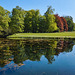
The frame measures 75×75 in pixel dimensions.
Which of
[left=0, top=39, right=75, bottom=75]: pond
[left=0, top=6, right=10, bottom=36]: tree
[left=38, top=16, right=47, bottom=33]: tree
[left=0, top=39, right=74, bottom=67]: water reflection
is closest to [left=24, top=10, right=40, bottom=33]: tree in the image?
[left=38, top=16, right=47, bottom=33]: tree

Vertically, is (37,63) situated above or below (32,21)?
below

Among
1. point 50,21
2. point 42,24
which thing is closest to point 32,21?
point 42,24

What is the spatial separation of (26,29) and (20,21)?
11454 millimetres

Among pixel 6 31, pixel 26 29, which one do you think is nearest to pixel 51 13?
pixel 26 29

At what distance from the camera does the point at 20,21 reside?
46.7 metres

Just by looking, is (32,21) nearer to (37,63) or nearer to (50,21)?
(50,21)

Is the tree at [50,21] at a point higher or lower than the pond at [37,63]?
higher

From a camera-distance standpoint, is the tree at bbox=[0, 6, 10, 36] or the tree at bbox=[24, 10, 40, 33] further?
the tree at bbox=[24, 10, 40, 33]

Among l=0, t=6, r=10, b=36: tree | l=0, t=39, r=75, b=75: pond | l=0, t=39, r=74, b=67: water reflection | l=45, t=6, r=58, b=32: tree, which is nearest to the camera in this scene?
l=0, t=39, r=75, b=75: pond

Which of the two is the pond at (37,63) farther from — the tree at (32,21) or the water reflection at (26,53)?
the tree at (32,21)

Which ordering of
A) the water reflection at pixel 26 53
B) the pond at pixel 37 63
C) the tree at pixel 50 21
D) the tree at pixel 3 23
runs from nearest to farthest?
1. the pond at pixel 37 63
2. the water reflection at pixel 26 53
3. the tree at pixel 3 23
4. the tree at pixel 50 21

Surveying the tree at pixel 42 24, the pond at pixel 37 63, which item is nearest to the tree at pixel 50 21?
the tree at pixel 42 24

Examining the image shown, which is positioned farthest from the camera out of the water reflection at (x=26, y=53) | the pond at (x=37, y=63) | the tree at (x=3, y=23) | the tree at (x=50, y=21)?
the tree at (x=50, y=21)

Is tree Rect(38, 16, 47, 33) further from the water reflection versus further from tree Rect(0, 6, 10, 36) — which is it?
the water reflection
